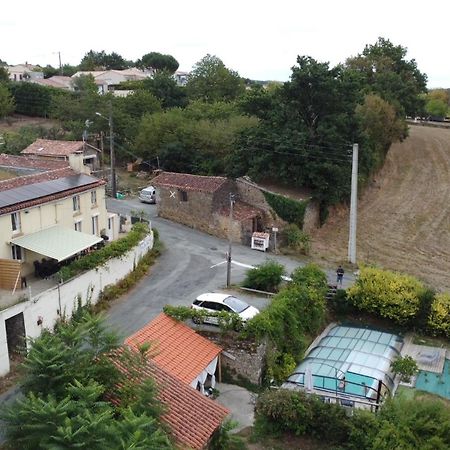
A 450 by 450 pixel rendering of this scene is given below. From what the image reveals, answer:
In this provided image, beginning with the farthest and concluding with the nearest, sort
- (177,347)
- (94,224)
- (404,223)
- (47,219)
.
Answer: (404,223), (94,224), (47,219), (177,347)

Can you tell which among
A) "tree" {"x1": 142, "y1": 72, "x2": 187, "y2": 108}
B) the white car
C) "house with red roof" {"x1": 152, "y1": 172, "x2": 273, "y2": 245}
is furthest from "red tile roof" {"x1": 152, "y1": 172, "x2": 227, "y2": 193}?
"tree" {"x1": 142, "y1": 72, "x2": 187, "y2": 108}

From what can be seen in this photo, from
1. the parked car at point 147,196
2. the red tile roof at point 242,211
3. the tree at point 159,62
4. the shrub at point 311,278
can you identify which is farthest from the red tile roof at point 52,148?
the tree at point 159,62

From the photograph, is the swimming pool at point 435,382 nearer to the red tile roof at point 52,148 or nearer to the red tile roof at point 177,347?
the red tile roof at point 177,347

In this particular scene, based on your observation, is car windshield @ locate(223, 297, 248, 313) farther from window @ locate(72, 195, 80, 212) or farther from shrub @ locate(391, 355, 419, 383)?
window @ locate(72, 195, 80, 212)

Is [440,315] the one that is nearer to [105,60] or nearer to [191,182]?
[191,182]

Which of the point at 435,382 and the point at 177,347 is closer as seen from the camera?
the point at 177,347

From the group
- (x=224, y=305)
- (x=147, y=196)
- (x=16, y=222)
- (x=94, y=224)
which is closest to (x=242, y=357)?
(x=224, y=305)
